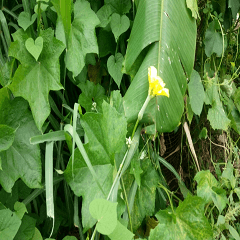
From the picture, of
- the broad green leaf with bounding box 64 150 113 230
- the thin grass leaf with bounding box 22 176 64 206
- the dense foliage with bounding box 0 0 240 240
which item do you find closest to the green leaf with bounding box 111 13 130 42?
the dense foliage with bounding box 0 0 240 240

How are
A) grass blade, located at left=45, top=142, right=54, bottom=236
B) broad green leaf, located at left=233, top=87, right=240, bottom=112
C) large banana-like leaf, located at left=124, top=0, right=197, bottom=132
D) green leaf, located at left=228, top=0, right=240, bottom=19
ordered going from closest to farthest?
grass blade, located at left=45, top=142, right=54, bottom=236, large banana-like leaf, located at left=124, top=0, right=197, bottom=132, green leaf, located at left=228, top=0, right=240, bottom=19, broad green leaf, located at left=233, top=87, right=240, bottom=112

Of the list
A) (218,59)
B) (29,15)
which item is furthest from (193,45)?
(29,15)

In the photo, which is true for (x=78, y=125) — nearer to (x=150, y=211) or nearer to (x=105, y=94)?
(x=105, y=94)

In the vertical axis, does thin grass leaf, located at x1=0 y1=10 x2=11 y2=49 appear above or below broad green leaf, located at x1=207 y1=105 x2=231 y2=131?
above

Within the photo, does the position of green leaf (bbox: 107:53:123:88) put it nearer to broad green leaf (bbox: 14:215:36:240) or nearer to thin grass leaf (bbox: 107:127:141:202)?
thin grass leaf (bbox: 107:127:141:202)

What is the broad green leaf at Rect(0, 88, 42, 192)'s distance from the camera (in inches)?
25.8

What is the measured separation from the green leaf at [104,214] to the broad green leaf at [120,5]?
616 millimetres

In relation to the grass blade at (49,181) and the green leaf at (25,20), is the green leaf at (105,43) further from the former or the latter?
the grass blade at (49,181)

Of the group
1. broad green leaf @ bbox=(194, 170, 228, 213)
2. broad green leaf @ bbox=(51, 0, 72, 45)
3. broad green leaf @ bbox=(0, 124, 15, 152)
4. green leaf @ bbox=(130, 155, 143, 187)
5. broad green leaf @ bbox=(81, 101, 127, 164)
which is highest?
broad green leaf @ bbox=(51, 0, 72, 45)

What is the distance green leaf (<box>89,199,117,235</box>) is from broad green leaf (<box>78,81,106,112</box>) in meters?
0.38

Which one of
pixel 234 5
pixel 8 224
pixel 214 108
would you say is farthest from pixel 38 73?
pixel 234 5

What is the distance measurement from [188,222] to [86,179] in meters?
0.36

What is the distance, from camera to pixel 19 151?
679 millimetres

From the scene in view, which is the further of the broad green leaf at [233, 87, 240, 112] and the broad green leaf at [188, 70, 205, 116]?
the broad green leaf at [233, 87, 240, 112]
